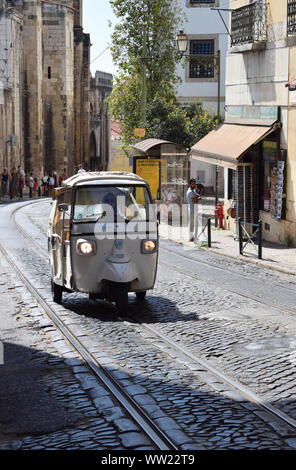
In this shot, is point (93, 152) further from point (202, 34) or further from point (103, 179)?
point (103, 179)

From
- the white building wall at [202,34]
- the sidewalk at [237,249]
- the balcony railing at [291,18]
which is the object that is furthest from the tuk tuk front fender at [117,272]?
the white building wall at [202,34]

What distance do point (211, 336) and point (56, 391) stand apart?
281 cm

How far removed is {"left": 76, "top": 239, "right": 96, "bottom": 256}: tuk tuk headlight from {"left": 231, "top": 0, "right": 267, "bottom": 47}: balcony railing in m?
11.5

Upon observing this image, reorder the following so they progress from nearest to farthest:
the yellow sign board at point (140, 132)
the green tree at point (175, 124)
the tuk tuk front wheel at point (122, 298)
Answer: the tuk tuk front wheel at point (122, 298), the yellow sign board at point (140, 132), the green tree at point (175, 124)

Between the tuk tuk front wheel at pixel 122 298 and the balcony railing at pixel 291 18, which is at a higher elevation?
Result: the balcony railing at pixel 291 18

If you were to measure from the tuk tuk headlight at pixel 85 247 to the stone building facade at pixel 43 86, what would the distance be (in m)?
34.8

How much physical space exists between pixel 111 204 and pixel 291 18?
9683 mm

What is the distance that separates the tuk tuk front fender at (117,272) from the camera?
11.1 meters

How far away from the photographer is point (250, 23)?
21.3 m

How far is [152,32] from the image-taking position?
36.2 m

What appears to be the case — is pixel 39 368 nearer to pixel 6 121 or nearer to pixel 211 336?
pixel 211 336

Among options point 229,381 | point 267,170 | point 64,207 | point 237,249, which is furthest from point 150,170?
point 229,381

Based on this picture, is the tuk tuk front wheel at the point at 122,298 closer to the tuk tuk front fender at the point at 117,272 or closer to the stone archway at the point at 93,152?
the tuk tuk front fender at the point at 117,272

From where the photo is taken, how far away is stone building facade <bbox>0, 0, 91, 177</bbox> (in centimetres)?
4716
